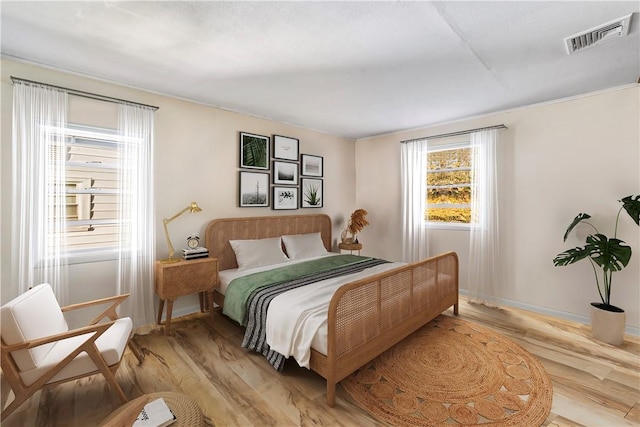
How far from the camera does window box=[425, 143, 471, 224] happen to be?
4160mm

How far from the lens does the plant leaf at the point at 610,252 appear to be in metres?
2.65

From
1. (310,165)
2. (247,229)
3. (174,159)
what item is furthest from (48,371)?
(310,165)

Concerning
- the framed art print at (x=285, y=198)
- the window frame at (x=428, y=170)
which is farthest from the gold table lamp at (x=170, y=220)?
the window frame at (x=428, y=170)

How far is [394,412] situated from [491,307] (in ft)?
8.42

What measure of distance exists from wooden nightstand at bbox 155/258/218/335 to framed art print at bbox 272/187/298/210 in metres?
1.40

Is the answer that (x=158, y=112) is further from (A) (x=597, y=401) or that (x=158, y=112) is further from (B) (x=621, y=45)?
(A) (x=597, y=401)

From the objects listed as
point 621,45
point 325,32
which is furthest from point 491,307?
point 325,32

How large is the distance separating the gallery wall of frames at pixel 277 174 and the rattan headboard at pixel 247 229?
0.67ft

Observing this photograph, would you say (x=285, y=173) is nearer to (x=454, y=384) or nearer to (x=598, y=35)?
(x=454, y=384)

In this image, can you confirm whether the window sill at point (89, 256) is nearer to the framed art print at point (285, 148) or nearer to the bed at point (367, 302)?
the bed at point (367, 302)

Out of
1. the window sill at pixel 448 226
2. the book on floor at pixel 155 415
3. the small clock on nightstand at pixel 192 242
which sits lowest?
the book on floor at pixel 155 415

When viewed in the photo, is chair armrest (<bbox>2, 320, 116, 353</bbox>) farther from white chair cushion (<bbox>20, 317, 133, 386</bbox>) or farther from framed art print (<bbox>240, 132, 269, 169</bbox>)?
framed art print (<bbox>240, 132, 269, 169</bbox>)

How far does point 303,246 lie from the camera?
4105 mm

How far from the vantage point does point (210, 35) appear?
80.2 inches
